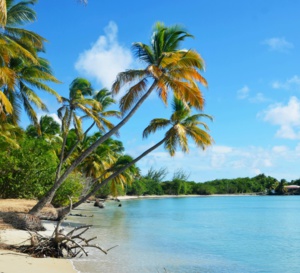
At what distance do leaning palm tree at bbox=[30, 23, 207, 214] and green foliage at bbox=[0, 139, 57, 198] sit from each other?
964cm

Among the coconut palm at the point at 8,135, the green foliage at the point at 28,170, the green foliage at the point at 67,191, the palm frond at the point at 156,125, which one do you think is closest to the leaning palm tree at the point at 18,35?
the coconut palm at the point at 8,135

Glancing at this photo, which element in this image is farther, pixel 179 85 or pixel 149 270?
pixel 179 85

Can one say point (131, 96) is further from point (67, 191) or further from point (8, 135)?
point (67, 191)

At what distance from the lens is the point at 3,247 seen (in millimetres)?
11734

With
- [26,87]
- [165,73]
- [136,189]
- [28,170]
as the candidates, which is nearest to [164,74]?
[165,73]

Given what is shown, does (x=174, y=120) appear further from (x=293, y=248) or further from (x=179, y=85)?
(x=293, y=248)

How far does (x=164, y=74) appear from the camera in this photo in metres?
17.1

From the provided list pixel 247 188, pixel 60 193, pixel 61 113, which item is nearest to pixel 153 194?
pixel 247 188

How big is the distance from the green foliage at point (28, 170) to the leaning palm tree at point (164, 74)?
9.64m

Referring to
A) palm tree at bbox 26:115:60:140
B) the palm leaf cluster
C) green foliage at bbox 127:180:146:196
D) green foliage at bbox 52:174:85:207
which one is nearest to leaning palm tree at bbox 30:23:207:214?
the palm leaf cluster

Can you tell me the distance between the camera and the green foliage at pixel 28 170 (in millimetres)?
26744

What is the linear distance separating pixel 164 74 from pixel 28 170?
46.7 feet

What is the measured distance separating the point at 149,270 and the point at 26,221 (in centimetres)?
573

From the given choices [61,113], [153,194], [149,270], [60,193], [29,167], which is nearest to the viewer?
[149,270]
